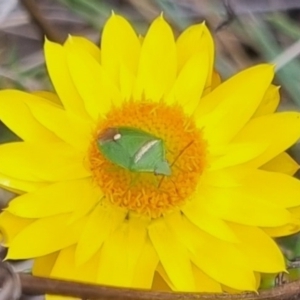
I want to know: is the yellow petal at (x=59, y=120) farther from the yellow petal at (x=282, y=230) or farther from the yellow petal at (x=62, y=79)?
the yellow petal at (x=282, y=230)

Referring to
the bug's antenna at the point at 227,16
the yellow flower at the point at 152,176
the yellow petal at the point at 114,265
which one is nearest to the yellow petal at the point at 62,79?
the yellow flower at the point at 152,176

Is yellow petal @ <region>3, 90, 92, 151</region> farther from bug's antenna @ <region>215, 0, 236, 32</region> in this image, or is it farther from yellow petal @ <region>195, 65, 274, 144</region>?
bug's antenna @ <region>215, 0, 236, 32</region>

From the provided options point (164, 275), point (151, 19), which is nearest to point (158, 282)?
point (164, 275)

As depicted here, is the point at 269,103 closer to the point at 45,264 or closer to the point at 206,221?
the point at 206,221

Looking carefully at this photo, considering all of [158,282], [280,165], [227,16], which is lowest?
[158,282]

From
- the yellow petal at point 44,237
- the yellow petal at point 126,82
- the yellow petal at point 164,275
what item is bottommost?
the yellow petal at point 164,275

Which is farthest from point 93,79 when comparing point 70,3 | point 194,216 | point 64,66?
point 70,3
